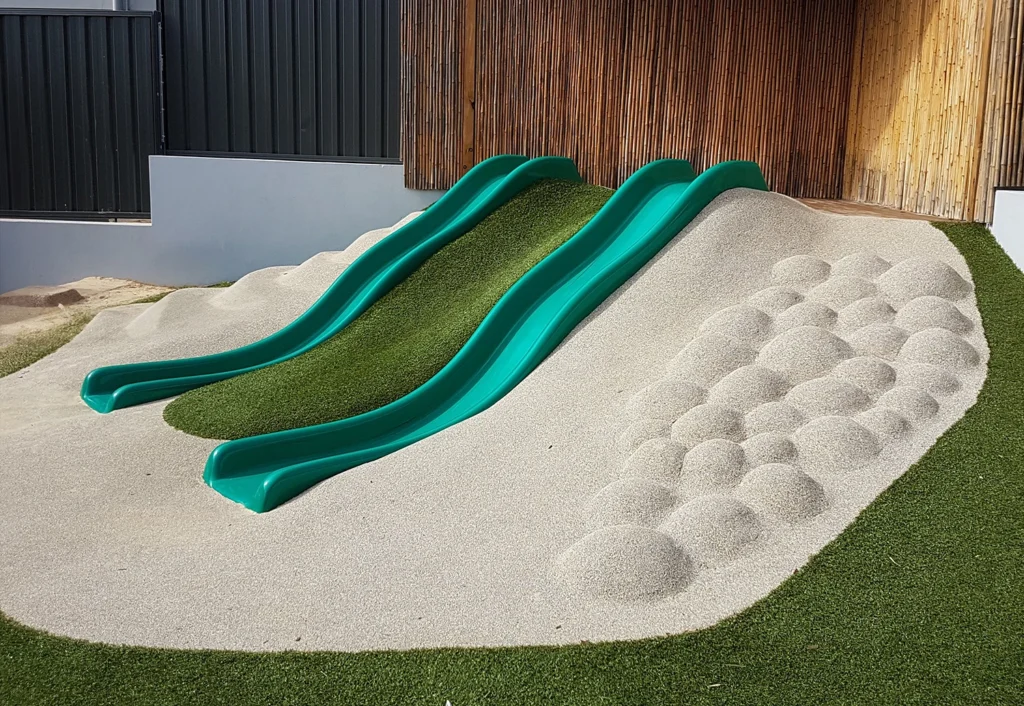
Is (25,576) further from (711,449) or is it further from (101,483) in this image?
(711,449)

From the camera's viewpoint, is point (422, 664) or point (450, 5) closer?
point (422, 664)

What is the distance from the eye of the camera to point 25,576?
3.38 metres

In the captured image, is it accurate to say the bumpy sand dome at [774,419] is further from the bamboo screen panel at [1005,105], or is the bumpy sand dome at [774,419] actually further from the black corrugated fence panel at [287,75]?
the black corrugated fence panel at [287,75]

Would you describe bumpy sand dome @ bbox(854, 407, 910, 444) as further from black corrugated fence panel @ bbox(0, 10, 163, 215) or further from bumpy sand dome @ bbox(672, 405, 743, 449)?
black corrugated fence panel @ bbox(0, 10, 163, 215)

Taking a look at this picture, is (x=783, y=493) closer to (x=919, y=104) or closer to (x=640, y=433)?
(x=640, y=433)

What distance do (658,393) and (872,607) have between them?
1458 millimetres

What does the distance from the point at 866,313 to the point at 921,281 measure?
0.41 meters

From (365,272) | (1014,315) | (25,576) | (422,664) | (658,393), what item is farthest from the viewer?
(365,272)

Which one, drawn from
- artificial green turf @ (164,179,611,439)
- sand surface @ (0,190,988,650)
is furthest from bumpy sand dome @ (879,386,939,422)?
artificial green turf @ (164,179,611,439)

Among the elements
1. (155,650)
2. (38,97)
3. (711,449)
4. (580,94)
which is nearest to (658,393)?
(711,449)

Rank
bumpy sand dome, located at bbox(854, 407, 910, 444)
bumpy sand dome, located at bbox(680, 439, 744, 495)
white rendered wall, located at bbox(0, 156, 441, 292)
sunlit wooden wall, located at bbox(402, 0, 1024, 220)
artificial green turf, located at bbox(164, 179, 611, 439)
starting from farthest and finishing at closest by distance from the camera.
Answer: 1. white rendered wall, located at bbox(0, 156, 441, 292)
2. sunlit wooden wall, located at bbox(402, 0, 1024, 220)
3. artificial green turf, located at bbox(164, 179, 611, 439)
4. bumpy sand dome, located at bbox(854, 407, 910, 444)
5. bumpy sand dome, located at bbox(680, 439, 744, 495)

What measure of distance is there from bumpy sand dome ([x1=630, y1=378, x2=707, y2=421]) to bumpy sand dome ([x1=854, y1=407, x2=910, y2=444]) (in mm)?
674

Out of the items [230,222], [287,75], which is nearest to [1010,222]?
[230,222]

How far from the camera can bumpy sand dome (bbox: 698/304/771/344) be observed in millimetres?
4484
